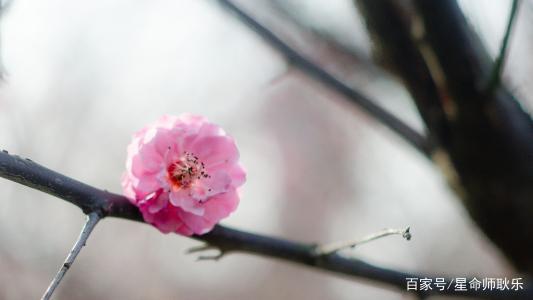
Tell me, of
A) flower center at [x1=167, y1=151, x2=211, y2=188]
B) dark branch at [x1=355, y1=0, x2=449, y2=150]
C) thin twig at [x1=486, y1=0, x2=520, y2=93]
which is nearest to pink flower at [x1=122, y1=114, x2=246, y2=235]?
flower center at [x1=167, y1=151, x2=211, y2=188]

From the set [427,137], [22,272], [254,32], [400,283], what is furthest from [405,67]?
[22,272]

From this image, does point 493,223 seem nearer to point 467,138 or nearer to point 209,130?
point 467,138

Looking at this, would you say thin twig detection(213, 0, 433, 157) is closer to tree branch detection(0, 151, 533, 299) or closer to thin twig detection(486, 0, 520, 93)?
thin twig detection(486, 0, 520, 93)

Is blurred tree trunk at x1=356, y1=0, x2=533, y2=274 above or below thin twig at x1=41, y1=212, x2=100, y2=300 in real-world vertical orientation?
above

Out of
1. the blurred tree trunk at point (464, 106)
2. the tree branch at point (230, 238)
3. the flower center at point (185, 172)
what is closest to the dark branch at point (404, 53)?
the blurred tree trunk at point (464, 106)

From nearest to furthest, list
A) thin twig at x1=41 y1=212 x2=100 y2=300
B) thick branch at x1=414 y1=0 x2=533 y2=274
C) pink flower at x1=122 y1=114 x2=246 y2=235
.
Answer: thin twig at x1=41 y1=212 x2=100 y2=300 → pink flower at x1=122 y1=114 x2=246 y2=235 → thick branch at x1=414 y1=0 x2=533 y2=274

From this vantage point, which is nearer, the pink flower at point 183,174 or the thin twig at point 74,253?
the thin twig at point 74,253

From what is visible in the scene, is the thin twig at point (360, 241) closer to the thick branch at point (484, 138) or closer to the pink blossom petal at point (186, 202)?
the pink blossom petal at point (186, 202)
